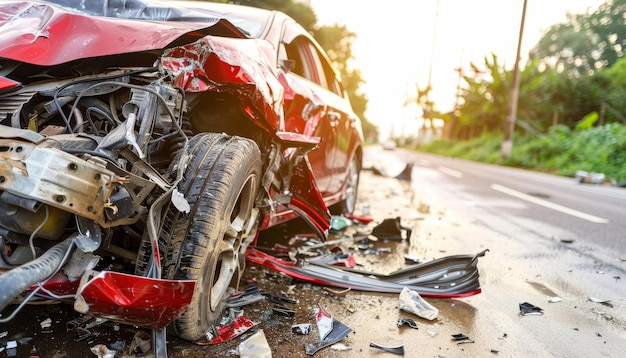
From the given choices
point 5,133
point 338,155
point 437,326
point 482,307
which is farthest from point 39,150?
point 338,155

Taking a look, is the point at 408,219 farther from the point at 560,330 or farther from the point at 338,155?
the point at 560,330

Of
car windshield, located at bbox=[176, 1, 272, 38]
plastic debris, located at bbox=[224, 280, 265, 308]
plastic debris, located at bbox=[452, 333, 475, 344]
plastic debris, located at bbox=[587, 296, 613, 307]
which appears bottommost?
plastic debris, located at bbox=[452, 333, 475, 344]

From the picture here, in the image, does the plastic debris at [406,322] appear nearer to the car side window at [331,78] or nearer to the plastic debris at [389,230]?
the plastic debris at [389,230]

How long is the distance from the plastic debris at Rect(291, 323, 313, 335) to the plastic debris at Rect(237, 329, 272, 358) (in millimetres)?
223

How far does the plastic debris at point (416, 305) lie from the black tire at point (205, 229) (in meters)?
1.12

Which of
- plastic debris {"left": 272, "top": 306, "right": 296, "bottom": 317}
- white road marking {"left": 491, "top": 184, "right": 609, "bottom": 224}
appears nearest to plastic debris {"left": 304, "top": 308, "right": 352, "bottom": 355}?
plastic debris {"left": 272, "top": 306, "right": 296, "bottom": 317}

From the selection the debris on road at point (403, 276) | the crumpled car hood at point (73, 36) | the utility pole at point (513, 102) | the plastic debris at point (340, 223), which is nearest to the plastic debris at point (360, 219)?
the plastic debris at point (340, 223)

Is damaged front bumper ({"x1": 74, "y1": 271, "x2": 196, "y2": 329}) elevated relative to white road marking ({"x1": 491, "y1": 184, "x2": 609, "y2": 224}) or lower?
elevated

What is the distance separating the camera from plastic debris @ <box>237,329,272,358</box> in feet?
6.52

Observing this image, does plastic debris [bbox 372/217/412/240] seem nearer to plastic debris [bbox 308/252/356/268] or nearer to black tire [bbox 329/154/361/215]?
black tire [bbox 329/154/361/215]

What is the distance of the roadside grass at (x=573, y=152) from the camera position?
1504 centimetres

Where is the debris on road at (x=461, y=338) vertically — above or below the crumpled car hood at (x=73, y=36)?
below

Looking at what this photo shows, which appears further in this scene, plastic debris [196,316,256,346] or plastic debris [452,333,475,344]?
plastic debris [452,333,475,344]

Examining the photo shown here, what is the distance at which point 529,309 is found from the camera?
2861mm
